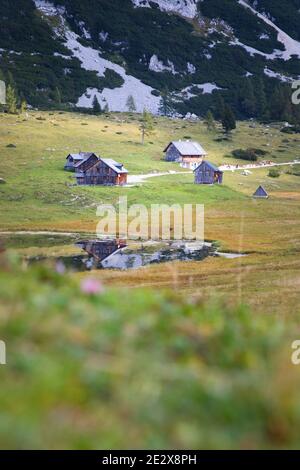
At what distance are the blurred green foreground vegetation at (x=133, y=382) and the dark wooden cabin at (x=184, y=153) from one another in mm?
100427

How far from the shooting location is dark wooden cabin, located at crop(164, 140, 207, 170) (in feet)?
359

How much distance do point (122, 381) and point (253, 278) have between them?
39087mm

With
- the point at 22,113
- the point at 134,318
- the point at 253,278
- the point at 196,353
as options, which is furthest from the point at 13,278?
the point at 22,113

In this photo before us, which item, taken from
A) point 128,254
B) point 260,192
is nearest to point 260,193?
point 260,192

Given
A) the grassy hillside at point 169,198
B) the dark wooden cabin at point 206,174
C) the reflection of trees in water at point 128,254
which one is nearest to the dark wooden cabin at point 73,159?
the grassy hillside at point 169,198

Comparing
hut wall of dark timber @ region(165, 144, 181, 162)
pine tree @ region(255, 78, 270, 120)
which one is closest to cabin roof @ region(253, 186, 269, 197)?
hut wall of dark timber @ region(165, 144, 181, 162)

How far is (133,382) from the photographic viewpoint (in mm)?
6781

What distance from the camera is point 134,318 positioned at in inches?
337

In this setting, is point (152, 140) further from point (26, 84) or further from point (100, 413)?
point (100, 413)

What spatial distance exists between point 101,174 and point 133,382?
8158 centimetres

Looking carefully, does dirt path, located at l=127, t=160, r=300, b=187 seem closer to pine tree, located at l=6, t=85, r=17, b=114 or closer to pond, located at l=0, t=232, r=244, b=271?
pond, located at l=0, t=232, r=244, b=271

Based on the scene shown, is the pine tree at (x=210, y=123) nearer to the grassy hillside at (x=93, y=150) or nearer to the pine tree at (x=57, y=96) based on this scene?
the grassy hillside at (x=93, y=150)

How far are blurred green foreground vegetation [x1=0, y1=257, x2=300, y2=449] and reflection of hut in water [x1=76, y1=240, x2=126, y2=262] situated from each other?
43.4 meters
